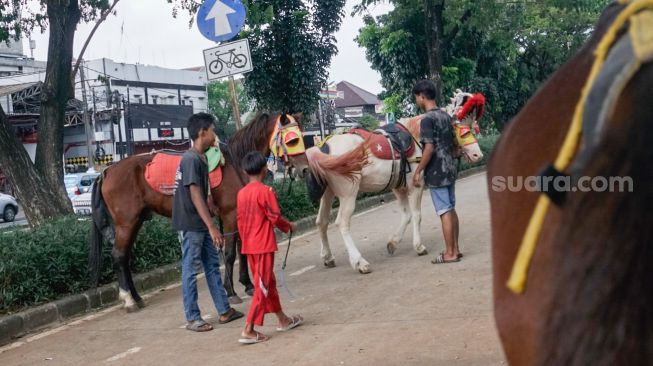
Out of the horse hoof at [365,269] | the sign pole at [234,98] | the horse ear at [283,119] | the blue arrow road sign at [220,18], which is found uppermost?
the blue arrow road sign at [220,18]

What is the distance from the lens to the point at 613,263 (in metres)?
0.96

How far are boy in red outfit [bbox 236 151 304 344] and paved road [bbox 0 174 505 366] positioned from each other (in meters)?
0.31

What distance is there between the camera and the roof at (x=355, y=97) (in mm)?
56750

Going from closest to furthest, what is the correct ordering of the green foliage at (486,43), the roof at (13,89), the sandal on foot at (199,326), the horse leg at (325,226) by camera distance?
the sandal on foot at (199,326), the horse leg at (325,226), the green foliage at (486,43), the roof at (13,89)

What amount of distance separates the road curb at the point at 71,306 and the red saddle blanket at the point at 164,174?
1303mm

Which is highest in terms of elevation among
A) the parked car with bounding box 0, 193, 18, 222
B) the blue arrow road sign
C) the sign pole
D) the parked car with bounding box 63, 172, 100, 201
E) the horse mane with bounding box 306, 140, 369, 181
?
the blue arrow road sign

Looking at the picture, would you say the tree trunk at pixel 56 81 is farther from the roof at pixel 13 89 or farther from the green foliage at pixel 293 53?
the roof at pixel 13 89

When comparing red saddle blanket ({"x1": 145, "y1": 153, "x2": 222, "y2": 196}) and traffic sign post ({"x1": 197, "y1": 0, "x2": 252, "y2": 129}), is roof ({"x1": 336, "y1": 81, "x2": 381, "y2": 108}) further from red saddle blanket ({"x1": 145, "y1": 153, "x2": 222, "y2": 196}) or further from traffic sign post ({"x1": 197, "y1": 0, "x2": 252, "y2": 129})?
red saddle blanket ({"x1": 145, "y1": 153, "x2": 222, "y2": 196})

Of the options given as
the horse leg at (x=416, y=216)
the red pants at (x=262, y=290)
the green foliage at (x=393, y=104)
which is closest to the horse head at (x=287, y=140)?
the horse leg at (x=416, y=216)

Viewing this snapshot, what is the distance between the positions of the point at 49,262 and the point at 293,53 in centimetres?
1037

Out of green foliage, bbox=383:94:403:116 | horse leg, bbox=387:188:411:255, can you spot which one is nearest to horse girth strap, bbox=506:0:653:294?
horse leg, bbox=387:188:411:255

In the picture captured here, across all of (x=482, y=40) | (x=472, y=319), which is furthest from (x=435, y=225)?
(x=482, y=40)

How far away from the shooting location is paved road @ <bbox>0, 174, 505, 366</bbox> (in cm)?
471

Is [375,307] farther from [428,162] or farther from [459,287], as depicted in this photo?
[428,162]
